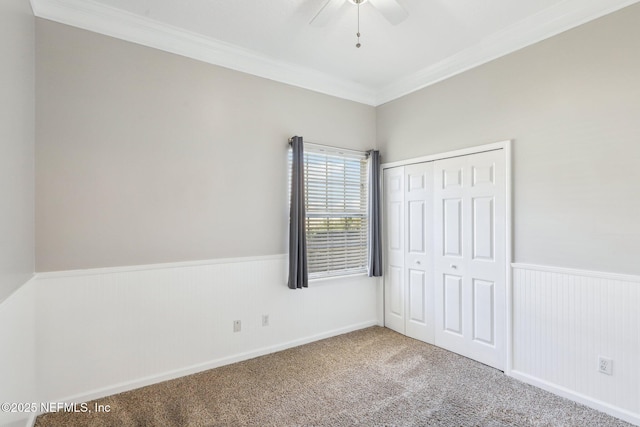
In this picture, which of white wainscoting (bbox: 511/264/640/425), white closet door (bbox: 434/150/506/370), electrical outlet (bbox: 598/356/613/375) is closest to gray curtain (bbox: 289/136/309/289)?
white closet door (bbox: 434/150/506/370)

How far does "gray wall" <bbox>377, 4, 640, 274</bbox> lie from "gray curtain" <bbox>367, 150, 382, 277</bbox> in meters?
1.15

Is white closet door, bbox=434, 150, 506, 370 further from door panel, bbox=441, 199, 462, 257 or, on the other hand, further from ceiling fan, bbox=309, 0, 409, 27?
ceiling fan, bbox=309, 0, 409, 27

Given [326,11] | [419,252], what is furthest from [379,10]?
[419,252]

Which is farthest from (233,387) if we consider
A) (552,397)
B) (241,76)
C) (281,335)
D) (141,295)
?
(241,76)

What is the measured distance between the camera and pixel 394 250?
4.00 meters

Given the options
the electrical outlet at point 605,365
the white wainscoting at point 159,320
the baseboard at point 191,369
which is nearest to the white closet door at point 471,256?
the electrical outlet at point 605,365

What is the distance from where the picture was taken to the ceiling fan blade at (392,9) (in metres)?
2.07

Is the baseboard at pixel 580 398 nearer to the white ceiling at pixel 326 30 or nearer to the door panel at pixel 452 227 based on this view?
the door panel at pixel 452 227

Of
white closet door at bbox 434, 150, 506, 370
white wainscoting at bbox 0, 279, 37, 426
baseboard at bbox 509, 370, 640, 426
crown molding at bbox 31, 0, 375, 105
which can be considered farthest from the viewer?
white closet door at bbox 434, 150, 506, 370

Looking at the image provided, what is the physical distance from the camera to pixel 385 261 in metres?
4.11

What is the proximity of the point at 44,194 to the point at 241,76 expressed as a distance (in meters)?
1.95

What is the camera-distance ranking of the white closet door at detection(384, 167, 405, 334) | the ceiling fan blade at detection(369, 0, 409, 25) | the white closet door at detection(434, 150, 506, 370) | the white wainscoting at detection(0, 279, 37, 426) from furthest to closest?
the white closet door at detection(384, 167, 405, 334)
the white closet door at detection(434, 150, 506, 370)
the ceiling fan blade at detection(369, 0, 409, 25)
the white wainscoting at detection(0, 279, 37, 426)

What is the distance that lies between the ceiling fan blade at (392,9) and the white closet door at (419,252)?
5.61 feet

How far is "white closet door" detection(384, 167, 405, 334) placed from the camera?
12.8 feet
